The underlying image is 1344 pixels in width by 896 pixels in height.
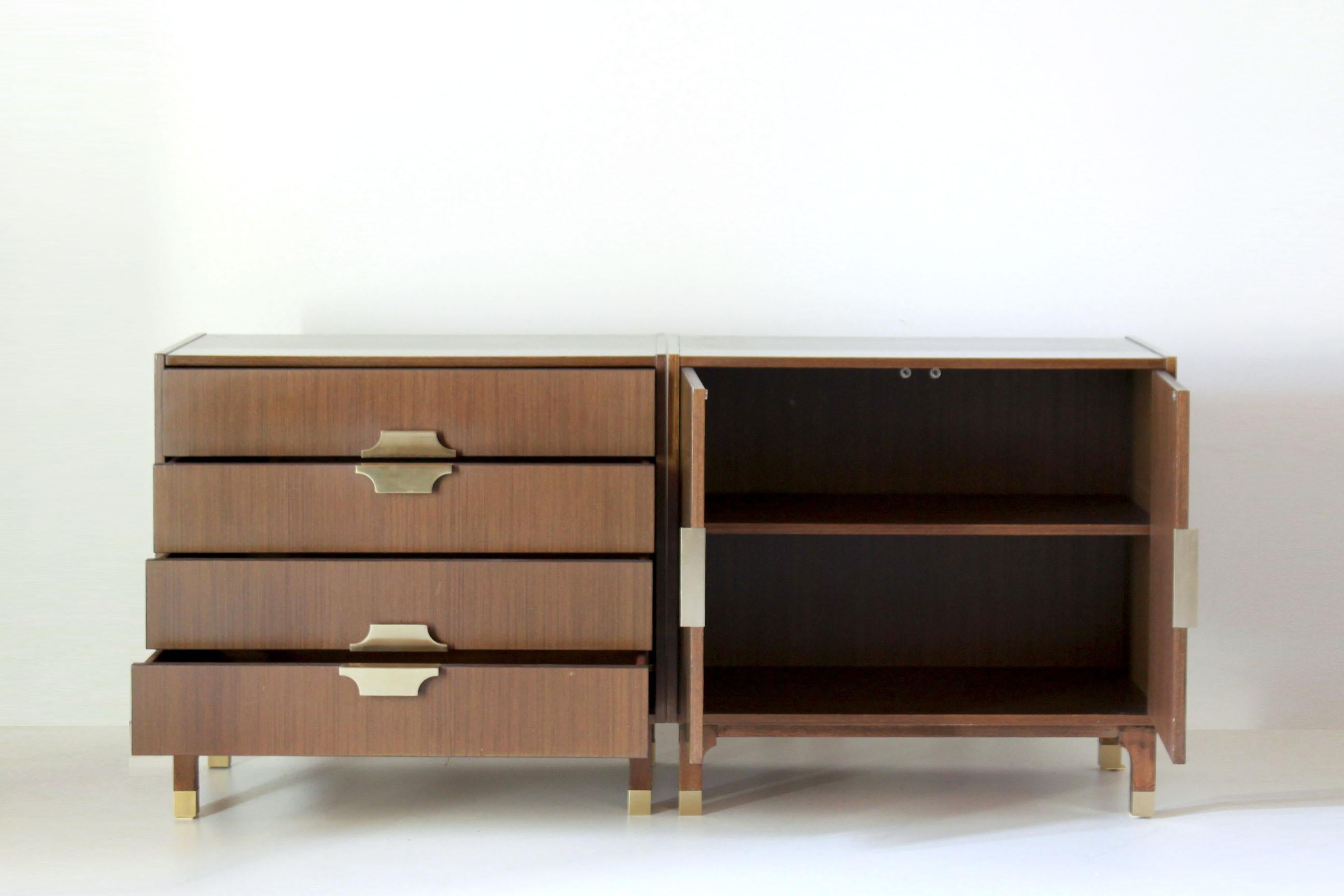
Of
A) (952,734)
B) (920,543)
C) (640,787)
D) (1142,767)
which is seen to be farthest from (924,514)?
(640,787)

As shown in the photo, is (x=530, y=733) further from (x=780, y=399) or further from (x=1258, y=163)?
(x=1258, y=163)

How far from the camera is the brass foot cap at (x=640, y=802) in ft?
7.21

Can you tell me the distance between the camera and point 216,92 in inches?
99.6

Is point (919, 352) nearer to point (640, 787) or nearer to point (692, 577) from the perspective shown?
point (692, 577)

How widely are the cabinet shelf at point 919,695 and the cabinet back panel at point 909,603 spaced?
31mm

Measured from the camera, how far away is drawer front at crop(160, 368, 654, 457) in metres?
2.11

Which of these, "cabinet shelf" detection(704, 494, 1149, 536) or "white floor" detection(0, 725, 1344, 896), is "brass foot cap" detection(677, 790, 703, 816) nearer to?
"white floor" detection(0, 725, 1344, 896)

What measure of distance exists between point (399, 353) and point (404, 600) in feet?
1.32

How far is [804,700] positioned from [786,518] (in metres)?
0.33

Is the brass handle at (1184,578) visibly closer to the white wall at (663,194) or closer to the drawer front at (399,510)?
the white wall at (663,194)

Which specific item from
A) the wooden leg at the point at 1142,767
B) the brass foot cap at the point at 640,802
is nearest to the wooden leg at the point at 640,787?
the brass foot cap at the point at 640,802

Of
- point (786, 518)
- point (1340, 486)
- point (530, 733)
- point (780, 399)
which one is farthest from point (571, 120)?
point (1340, 486)

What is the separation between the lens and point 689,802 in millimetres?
2201

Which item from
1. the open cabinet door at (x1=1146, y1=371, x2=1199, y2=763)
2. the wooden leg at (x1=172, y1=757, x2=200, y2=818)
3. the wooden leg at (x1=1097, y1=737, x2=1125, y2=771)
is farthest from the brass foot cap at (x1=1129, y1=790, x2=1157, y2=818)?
the wooden leg at (x1=172, y1=757, x2=200, y2=818)
